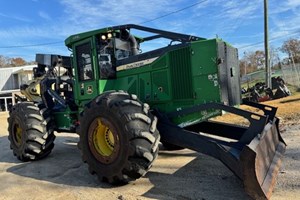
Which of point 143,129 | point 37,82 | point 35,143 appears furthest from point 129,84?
point 37,82

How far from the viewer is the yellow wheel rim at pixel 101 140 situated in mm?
5527

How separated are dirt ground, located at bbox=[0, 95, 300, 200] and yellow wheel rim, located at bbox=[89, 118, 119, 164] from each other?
490 mm

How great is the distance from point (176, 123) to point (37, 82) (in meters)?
6.15

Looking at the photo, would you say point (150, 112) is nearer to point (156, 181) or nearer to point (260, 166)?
point (156, 181)

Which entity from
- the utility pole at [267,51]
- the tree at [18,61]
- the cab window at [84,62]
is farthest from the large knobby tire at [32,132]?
the tree at [18,61]

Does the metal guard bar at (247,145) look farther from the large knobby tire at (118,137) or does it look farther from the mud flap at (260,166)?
the large knobby tire at (118,137)

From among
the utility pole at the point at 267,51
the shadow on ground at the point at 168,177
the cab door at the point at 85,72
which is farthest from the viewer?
the utility pole at the point at 267,51

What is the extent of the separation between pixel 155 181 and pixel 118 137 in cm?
98

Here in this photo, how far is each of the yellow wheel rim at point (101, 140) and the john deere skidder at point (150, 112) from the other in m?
0.02

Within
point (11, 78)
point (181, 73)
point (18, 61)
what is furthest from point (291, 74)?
point (18, 61)

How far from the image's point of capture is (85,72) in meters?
7.36

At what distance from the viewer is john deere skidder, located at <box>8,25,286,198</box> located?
4961mm

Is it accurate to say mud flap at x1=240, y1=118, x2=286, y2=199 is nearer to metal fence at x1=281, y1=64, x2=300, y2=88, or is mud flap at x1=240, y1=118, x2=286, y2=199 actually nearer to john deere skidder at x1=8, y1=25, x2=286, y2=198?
john deere skidder at x1=8, y1=25, x2=286, y2=198

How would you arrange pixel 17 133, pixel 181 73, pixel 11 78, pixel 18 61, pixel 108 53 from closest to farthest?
pixel 181 73
pixel 108 53
pixel 17 133
pixel 11 78
pixel 18 61
